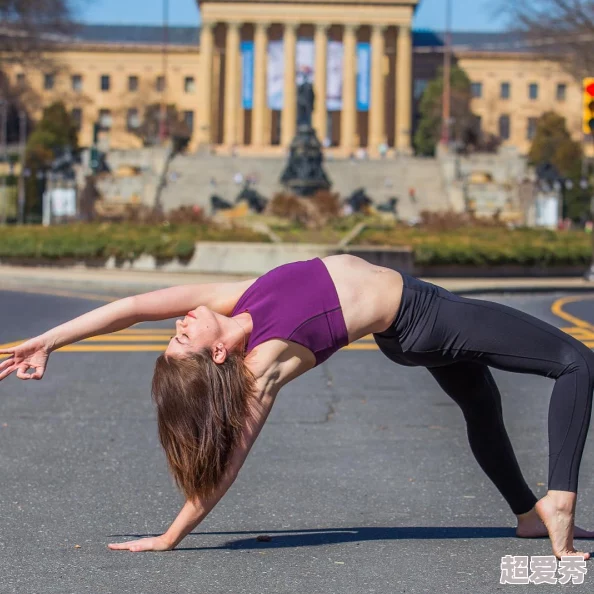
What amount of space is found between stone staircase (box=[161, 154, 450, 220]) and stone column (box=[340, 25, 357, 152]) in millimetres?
26844

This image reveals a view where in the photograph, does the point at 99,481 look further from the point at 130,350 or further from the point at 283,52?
the point at 283,52

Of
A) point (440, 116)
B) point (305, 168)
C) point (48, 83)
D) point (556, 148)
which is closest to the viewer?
point (305, 168)

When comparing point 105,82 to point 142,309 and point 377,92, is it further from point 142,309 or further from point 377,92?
point 142,309

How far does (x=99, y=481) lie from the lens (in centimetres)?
663

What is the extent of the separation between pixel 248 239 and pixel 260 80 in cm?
7428

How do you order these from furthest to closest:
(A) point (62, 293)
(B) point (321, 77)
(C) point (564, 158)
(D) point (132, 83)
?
(D) point (132, 83), (B) point (321, 77), (C) point (564, 158), (A) point (62, 293)

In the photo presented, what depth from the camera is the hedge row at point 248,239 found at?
29000 mm

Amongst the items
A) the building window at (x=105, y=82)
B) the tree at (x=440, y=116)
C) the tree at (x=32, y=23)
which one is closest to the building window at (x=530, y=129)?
the tree at (x=440, y=116)

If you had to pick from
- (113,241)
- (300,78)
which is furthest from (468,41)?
→ (113,241)

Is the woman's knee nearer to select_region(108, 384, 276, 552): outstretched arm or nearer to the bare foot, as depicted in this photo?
the bare foot

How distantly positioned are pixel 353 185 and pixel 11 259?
4113 cm

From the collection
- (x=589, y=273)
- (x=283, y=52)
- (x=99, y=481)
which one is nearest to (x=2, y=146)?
(x=283, y=52)

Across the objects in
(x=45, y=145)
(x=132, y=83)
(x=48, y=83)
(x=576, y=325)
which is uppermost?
(x=132, y=83)

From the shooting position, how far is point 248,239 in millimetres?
31453
